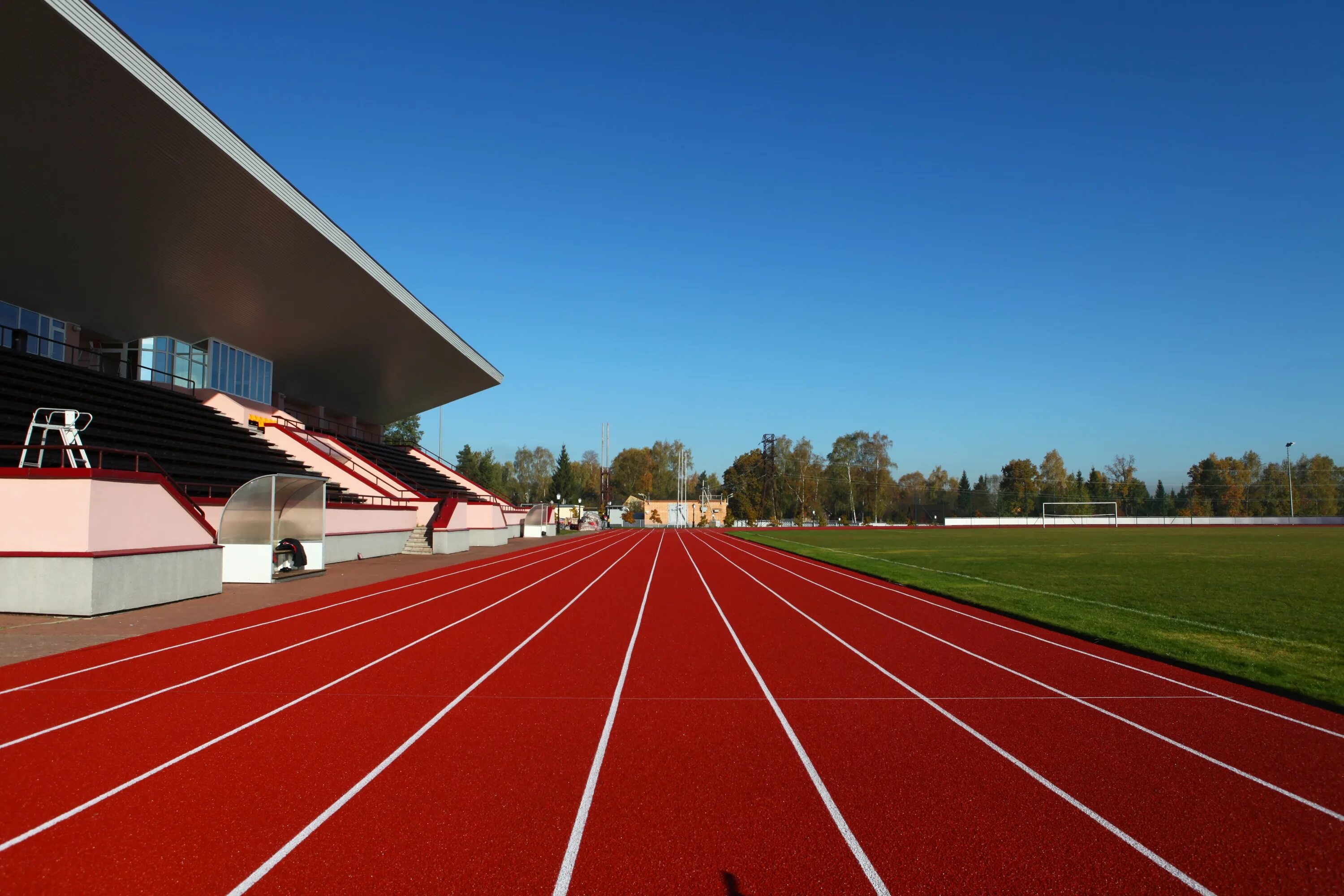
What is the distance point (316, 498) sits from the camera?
2019cm

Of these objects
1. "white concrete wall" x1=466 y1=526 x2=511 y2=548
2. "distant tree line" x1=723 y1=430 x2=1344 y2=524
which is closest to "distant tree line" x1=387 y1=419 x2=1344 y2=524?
"distant tree line" x1=723 y1=430 x2=1344 y2=524

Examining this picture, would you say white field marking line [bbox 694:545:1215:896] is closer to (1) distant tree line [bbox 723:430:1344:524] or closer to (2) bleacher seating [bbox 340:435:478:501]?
(2) bleacher seating [bbox 340:435:478:501]

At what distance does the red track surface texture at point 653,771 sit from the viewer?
12.8ft

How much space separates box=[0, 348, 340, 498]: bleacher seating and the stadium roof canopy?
2.75m

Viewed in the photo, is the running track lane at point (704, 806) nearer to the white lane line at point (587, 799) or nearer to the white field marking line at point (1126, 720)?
the white lane line at point (587, 799)

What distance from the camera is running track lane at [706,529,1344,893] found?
3994 mm

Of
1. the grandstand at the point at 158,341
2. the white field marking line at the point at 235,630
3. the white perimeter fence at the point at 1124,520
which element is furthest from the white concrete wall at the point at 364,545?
the white perimeter fence at the point at 1124,520

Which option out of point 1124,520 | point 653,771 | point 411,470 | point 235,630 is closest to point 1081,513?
point 1124,520

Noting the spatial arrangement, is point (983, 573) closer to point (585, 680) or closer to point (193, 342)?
point (585, 680)

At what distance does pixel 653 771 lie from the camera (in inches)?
211

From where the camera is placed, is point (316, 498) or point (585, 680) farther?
point (316, 498)

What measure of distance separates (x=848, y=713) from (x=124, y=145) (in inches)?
776

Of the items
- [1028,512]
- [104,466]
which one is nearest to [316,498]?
[104,466]

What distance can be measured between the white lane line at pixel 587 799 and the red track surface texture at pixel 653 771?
2 cm
